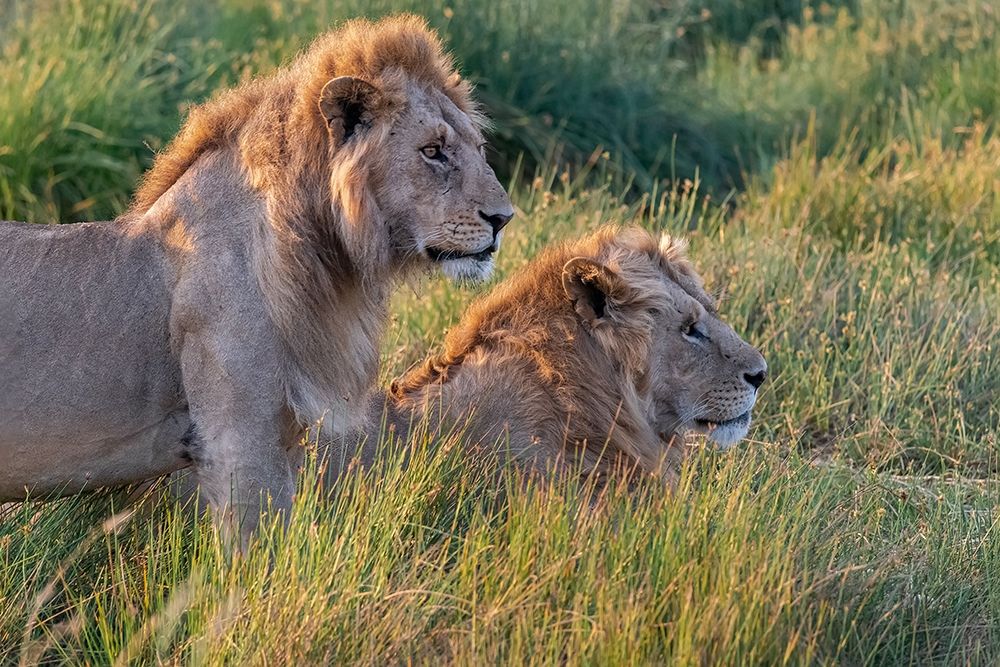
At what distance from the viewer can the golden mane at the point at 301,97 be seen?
13.0ft

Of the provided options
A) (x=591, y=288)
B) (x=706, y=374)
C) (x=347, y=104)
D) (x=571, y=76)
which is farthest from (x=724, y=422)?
(x=571, y=76)

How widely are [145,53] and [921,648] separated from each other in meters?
5.99

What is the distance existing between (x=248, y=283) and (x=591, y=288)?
126 cm

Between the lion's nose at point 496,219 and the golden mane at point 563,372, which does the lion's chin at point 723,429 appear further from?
the lion's nose at point 496,219

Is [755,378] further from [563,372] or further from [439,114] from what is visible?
[439,114]

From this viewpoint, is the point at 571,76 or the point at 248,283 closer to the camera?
the point at 248,283

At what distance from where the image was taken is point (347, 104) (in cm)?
392

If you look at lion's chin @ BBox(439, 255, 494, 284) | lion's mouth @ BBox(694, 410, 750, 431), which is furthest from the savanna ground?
lion's chin @ BBox(439, 255, 494, 284)

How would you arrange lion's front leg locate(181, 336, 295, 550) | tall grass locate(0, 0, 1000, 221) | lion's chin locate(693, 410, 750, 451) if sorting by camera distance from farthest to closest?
tall grass locate(0, 0, 1000, 221) < lion's chin locate(693, 410, 750, 451) < lion's front leg locate(181, 336, 295, 550)

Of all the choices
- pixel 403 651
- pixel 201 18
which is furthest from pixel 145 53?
pixel 403 651

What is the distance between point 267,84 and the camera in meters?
4.18

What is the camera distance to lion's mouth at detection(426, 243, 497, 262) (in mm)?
3967

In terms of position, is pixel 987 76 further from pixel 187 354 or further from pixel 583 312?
pixel 187 354

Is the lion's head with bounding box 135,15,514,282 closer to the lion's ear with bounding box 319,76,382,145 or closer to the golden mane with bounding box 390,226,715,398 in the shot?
the lion's ear with bounding box 319,76,382,145
